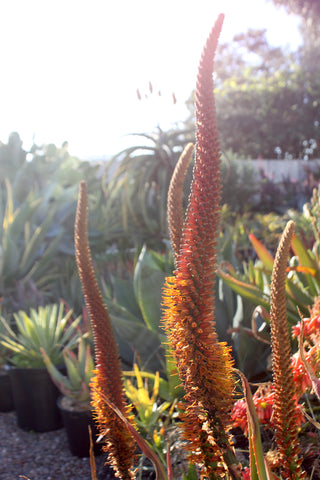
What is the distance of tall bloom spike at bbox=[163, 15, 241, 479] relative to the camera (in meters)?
0.77

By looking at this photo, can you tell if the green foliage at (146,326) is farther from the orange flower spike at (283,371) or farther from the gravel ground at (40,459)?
the orange flower spike at (283,371)

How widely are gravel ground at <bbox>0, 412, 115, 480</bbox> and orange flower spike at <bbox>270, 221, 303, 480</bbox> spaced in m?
1.63

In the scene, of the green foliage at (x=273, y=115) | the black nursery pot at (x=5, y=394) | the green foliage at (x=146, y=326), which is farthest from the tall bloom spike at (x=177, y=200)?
the green foliage at (x=273, y=115)

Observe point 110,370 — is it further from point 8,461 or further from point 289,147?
point 289,147

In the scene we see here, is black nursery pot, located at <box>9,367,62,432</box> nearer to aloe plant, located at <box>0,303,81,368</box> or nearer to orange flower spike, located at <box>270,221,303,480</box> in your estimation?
aloe plant, located at <box>0,303,81,368</box>

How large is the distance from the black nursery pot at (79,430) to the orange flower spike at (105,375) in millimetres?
1484

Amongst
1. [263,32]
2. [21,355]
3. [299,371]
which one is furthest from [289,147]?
[299,371]

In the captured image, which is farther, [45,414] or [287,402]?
[45,414]

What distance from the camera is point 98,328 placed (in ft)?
3.99

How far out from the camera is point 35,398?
312 centimetres

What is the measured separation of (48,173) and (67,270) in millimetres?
1510

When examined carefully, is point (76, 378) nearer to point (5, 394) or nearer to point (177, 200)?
point (5, 394)

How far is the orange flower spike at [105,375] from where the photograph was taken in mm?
1166

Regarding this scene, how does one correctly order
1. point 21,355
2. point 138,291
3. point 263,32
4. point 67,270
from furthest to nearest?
1. point 263,32
2. point 67,270
3. point 21,355
4. point 138,291
